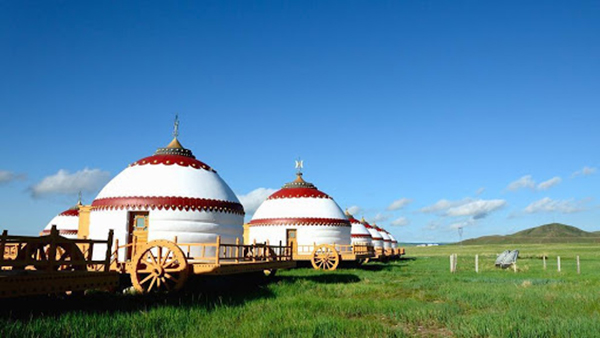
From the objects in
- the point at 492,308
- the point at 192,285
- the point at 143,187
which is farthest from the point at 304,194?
the point at 492,308

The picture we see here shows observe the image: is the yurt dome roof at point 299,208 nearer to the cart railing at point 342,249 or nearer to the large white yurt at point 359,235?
the cart railing at point 342,249

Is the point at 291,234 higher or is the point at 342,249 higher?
the point at 291,234

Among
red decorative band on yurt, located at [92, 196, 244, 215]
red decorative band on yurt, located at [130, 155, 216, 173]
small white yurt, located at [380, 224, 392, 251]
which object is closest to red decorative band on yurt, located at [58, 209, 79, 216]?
red decorative band on yurt, located at [130, 155, 216, 173]

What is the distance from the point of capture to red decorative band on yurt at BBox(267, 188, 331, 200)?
33.0m

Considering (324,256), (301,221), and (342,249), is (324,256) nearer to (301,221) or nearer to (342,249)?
(301,221)

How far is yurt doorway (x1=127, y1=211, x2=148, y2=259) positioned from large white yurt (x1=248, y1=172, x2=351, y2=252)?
13039 millimetres

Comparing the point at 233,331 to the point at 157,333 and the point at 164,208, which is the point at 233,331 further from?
the point at 164,208

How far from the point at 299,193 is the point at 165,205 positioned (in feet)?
51.9

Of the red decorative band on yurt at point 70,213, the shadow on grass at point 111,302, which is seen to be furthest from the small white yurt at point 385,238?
the shadow on grass at point 111,302

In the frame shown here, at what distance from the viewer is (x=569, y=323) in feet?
32.1

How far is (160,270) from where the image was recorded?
1334 cm

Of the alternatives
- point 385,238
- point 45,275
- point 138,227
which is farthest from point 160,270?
point 385,238

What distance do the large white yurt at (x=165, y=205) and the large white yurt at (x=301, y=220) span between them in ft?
36.4

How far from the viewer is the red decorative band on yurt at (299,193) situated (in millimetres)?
33028
